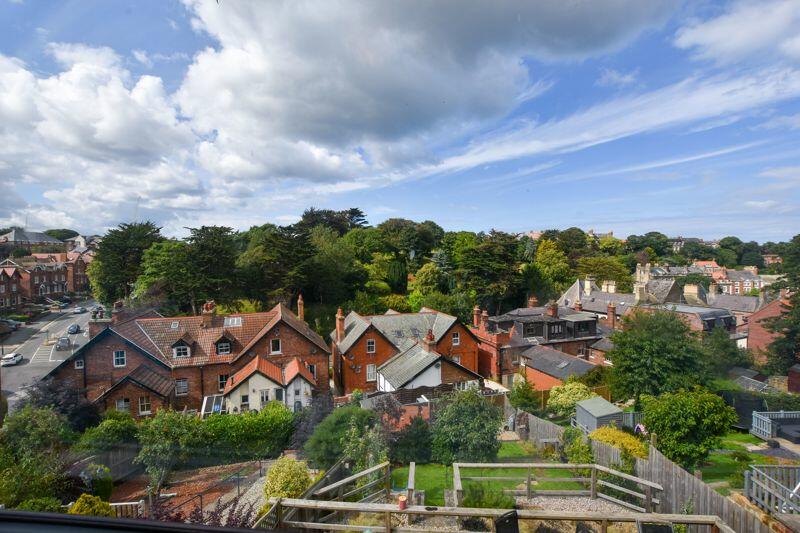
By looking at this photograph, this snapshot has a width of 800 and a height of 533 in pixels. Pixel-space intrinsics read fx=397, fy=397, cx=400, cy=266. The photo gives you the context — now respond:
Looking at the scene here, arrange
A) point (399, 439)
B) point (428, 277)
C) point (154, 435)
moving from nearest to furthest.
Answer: point (399, 439)
point (154, 435)
point (428, 277)

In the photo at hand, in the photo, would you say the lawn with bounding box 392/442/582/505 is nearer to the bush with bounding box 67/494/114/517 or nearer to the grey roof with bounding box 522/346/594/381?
the bush with bounding box 67/494/114/517

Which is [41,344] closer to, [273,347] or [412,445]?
[273,347]

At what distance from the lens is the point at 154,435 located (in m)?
8.34

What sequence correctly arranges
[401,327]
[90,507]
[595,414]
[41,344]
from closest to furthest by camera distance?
[90,507] → [41,344] → [595,414] → [401,327]

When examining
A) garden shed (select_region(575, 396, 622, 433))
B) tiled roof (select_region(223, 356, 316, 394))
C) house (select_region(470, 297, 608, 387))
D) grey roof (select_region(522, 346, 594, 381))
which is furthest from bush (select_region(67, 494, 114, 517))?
house (select_region(470, 297, 608, 387))

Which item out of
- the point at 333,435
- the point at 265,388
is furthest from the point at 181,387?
the point at 333,435

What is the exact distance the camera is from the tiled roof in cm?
1330

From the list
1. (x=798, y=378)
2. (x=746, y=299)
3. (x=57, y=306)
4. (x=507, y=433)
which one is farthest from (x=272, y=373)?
(x=746, y=299)

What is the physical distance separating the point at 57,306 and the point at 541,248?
3402cm

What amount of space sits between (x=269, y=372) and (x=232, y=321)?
2932 millimetres

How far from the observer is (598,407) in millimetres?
11023

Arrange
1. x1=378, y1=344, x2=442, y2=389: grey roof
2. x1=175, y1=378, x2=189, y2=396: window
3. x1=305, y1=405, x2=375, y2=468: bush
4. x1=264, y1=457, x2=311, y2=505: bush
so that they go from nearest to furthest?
x1=264, y1=457, x2=311, y2=505: bush
x1=305, y1=405, x2=375, y2=468: bush
x1=175, y1=378, x2=189, y2=396: window
x1=378, y1=344, x2=442, y2=389: grey roof

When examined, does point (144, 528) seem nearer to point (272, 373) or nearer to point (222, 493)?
point (222, 493)

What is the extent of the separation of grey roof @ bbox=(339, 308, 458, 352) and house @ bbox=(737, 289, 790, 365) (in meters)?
18.5
